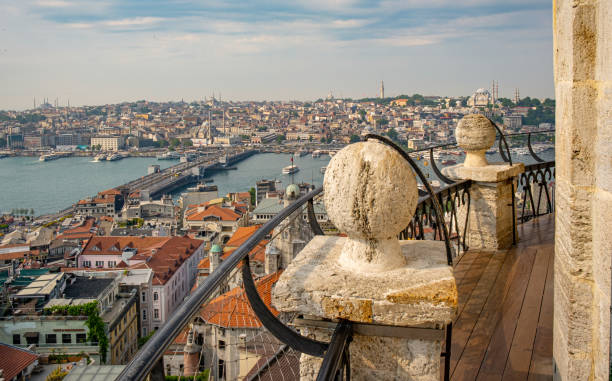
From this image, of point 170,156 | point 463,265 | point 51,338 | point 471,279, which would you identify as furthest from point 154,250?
point 170,156

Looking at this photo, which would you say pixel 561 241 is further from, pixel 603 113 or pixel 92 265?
pixel 92 265

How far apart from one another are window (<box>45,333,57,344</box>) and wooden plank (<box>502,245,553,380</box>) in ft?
69.9

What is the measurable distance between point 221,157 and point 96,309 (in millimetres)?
60059

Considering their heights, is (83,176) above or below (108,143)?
below

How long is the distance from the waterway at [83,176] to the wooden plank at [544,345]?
47.4 m

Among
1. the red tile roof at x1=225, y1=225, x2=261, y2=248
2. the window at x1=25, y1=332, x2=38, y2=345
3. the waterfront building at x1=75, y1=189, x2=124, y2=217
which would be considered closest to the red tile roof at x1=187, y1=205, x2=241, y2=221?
the red tile roof at x1=225, y1=225, x2=261, y2=248

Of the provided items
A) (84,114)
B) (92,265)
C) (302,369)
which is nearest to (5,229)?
(92,265)

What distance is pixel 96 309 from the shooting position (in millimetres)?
20922

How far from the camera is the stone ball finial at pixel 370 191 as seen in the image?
3.99ft

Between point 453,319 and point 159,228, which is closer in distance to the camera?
point 453,319

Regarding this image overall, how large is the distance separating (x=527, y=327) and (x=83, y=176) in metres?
76.0

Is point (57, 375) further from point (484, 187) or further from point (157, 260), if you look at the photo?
point (484, 187)

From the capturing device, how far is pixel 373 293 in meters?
1.22

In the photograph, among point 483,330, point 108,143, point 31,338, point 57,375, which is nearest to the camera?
point 483,330
